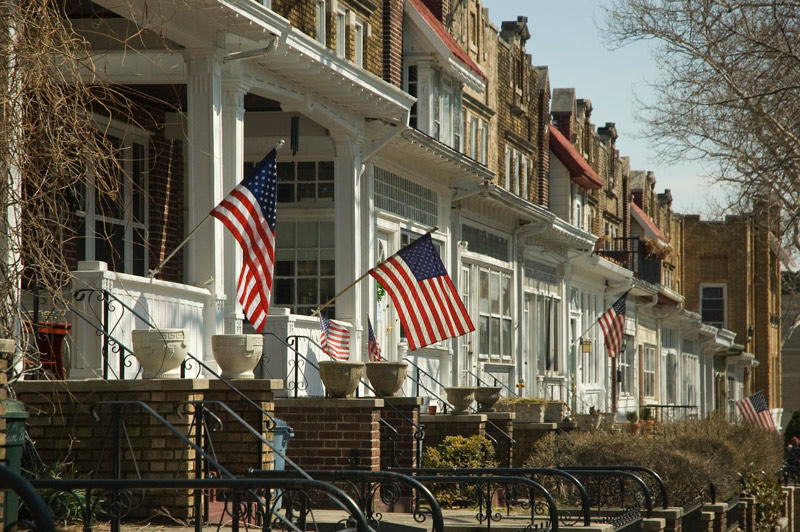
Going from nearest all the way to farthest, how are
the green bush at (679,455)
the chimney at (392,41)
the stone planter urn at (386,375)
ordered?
the stone planter urn at (386,375), the green bush at (679,455), the chimney at (392,41)

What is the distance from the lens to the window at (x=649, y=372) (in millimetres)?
42469

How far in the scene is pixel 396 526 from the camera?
37.1 ft

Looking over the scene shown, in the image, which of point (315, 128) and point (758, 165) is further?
point (758, 165)

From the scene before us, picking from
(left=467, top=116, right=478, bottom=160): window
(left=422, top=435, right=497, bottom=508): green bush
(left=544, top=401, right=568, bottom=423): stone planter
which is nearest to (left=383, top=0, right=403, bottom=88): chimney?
(left=467, top=116, right=478, bottom=160): window

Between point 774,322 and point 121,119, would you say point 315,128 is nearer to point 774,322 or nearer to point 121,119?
point 121,119

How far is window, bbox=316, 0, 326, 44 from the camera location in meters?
18.2

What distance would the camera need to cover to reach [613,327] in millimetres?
28969

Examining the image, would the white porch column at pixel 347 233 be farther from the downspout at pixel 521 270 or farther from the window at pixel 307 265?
the downspout at pixel 521 270

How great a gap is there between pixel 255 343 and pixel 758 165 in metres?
16.9

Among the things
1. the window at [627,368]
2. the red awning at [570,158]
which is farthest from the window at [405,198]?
the window at [627,368]

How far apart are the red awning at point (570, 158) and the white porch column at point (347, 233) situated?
15.9 metres

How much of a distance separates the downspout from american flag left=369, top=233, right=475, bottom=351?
10.8 meters

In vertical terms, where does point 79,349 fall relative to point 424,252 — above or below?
below

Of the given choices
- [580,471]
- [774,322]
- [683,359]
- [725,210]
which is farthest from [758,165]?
[774,322]
